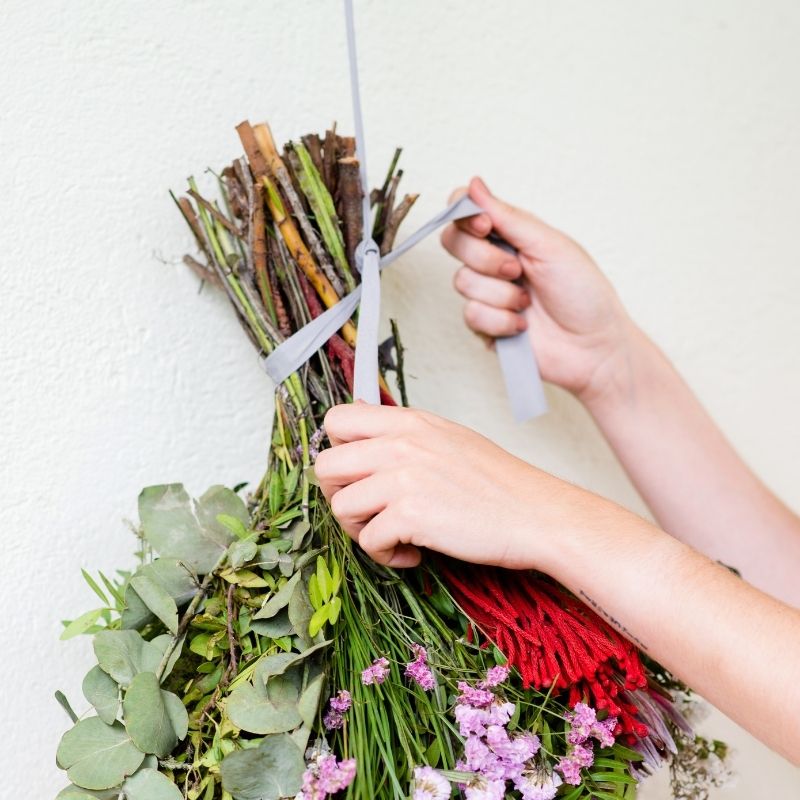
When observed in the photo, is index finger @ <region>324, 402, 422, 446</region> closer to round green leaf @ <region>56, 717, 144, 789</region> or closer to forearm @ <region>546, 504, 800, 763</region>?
forearm @ <region>546, 504, 800, 763</region>

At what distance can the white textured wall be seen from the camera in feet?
2.50

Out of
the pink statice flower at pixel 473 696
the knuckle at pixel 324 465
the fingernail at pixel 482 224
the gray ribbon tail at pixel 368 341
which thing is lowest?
the pink statice flower at pixel 473 696

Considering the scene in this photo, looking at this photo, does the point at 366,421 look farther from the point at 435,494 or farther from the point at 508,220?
the point at 508,220

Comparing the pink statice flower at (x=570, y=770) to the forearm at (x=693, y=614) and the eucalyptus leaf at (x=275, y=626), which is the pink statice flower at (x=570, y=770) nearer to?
the forearm at (x=693, y=614)

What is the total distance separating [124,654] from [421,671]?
0.22 metres

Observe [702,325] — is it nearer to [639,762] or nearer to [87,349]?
[639,762]

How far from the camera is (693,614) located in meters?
0.58

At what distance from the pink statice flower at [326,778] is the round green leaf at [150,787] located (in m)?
0.10

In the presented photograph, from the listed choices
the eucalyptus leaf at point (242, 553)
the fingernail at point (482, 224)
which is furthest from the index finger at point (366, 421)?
the fingernail at point (482, 224)

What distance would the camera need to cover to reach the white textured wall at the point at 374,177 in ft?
2.50

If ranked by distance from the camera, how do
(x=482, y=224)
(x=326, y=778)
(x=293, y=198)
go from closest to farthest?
1. (x=326, y=778)
2. (x=293, y=198)
3. (x=482, y=224)

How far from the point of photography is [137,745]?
1.95 ft

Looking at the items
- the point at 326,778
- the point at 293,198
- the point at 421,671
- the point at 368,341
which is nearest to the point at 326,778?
the point at 326,778

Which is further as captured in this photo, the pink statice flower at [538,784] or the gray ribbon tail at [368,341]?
the gray ribbon tail at [368,341]
